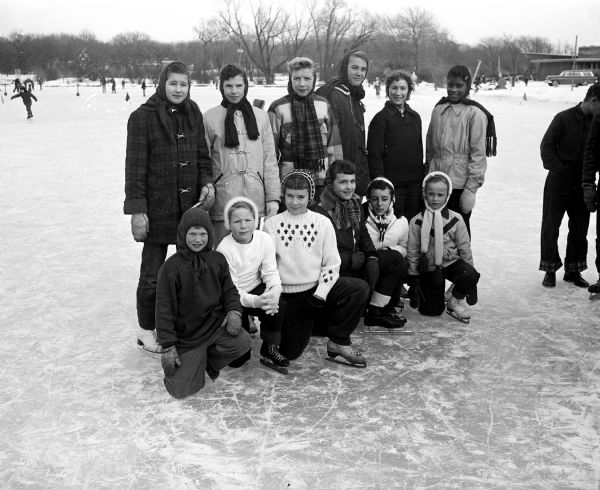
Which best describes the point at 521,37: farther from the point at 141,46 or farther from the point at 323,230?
the point at 323,230

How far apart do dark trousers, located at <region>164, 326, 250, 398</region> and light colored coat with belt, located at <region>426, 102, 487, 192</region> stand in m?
2.06

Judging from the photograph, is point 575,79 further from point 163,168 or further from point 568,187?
point 163,168

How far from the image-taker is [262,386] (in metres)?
3.23

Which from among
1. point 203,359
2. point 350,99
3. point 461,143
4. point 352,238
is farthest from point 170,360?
point 461,143

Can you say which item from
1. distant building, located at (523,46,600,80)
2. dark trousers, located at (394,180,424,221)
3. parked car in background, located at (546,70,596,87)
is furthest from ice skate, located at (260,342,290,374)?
distant building, located at (523,46,600,80)

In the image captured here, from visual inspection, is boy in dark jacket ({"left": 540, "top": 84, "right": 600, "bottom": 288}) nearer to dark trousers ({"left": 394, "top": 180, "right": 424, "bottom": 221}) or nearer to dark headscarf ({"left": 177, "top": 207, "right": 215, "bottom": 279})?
dark trousers ({"left": 394, "top": 180, "right": 424, "bottom": 221})

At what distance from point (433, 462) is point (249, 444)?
0.80 meters

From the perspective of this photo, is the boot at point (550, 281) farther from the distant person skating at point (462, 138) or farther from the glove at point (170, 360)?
the glove at point (170, 360)

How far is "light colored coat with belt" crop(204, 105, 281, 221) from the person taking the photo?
3660mm

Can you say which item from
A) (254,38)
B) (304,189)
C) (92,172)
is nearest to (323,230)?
(304,189)

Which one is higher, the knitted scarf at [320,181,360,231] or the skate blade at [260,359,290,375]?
the knitted scarf at [320,181,360,231]

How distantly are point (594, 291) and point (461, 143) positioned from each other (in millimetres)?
1501

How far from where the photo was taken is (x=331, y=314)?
11.5ft

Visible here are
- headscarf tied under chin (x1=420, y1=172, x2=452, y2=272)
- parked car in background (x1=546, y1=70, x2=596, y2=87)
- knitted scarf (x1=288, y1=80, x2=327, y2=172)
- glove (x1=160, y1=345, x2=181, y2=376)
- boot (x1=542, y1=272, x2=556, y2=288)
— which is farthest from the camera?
parked car in background (x1=546, y1=70, x2=596, y2=87)
